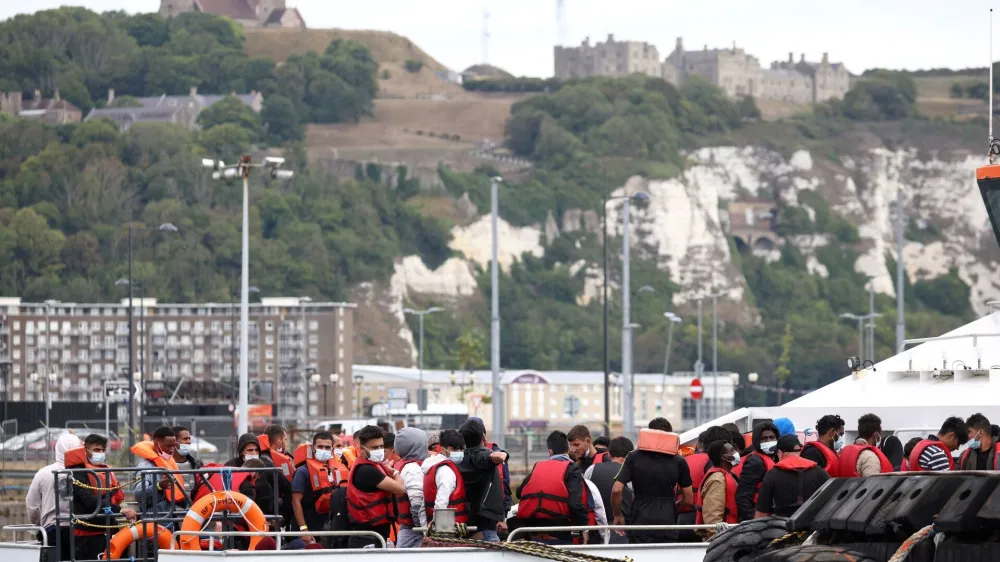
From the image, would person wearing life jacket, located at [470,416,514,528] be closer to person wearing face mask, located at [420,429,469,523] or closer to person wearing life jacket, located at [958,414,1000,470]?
person wearing face mask, located at [420,429,469,523]

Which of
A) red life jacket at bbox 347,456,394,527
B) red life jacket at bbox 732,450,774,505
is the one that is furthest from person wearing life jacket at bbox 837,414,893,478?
red life jacket at bbox 347,456,394,527

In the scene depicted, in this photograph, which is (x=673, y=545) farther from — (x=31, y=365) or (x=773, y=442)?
(x=31, y=365)

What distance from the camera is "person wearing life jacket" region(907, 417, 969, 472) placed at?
52.1 feet

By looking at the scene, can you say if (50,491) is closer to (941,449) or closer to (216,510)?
(216,510)

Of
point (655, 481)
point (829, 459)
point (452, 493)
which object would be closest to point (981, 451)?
point (829, 459)

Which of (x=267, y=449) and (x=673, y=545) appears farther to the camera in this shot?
(x=267, y=449)

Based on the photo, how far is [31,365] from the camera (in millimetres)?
145250

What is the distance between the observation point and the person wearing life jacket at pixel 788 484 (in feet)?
50.1

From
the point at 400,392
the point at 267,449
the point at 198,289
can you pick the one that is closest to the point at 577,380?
the point at 400,392

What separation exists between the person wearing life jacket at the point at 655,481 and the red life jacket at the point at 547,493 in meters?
0.44

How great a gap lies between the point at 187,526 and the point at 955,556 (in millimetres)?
7463

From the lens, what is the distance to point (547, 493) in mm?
15648

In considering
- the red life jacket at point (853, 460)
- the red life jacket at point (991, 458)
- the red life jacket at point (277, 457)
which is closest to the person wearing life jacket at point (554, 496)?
the red life jacket at point (853, 460)

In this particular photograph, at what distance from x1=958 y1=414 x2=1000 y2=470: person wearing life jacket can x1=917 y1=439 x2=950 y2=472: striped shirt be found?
0.24 m
